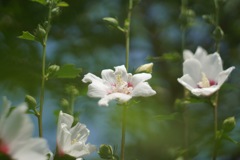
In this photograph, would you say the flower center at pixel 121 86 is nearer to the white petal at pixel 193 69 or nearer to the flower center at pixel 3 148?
the white petal at pixel 193 69

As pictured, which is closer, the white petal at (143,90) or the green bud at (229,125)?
the white petal at (143,90)

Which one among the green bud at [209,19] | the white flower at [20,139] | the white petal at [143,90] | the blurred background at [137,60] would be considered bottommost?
the blurred background at [137,60]

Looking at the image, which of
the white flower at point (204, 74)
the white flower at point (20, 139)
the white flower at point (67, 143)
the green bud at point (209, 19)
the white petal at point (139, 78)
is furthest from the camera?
the green bud at point (209, 19)

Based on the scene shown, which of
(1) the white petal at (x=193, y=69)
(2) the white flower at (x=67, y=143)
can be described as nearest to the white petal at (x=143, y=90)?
(2) the white flower at (x=67, y=143)

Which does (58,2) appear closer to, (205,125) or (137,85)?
(137,85)

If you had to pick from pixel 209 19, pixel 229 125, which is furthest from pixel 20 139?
pixel 209 19

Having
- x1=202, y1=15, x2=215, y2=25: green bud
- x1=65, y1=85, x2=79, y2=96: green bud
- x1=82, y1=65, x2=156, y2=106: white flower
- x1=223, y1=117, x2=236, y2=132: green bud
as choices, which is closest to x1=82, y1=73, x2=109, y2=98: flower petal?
x1=82, y1=65, x2=156, y2=106: white flower

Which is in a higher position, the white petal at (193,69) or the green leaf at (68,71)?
the green leaf at (68,71)
